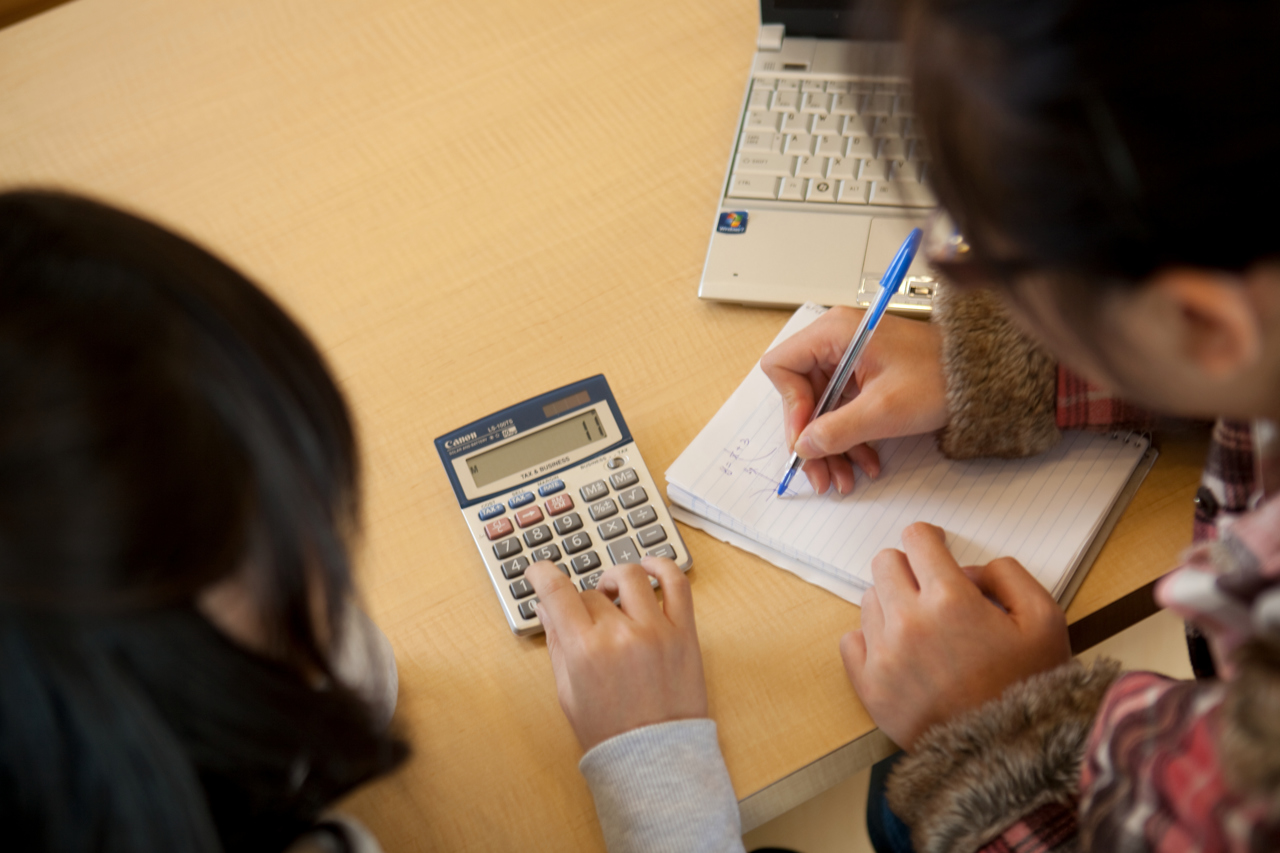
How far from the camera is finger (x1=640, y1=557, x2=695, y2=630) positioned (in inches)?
20.4

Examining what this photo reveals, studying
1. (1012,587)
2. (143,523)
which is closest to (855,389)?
(1012,587)

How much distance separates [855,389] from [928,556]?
0.12 meters

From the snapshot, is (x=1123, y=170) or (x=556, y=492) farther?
(x=556, y=492)

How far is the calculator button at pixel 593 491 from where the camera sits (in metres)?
0.57

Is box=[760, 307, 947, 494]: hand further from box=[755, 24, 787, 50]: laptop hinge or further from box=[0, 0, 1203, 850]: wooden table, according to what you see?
box=[755, 24, 787, 50]: laptop hinge

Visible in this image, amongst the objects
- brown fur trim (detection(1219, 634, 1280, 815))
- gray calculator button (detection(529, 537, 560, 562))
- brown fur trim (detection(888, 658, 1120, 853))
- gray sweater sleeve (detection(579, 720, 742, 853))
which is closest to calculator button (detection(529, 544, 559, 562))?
gray calculator button (detection(529, 537, 560, 562))

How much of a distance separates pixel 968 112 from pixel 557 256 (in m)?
0.39

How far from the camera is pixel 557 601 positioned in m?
0.52

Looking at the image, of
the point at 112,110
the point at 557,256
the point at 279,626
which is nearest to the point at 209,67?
the point at 112,110

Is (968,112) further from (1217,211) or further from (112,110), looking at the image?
(112,110)

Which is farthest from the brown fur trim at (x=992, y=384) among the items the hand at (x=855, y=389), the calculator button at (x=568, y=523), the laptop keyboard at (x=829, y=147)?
the calculator button at (x=568, y=523)

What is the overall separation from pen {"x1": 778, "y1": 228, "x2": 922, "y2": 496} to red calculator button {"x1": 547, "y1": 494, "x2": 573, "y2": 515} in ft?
0.40

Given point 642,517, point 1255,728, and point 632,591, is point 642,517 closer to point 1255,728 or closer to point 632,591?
point 632,591

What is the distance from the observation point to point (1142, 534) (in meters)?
0.54
